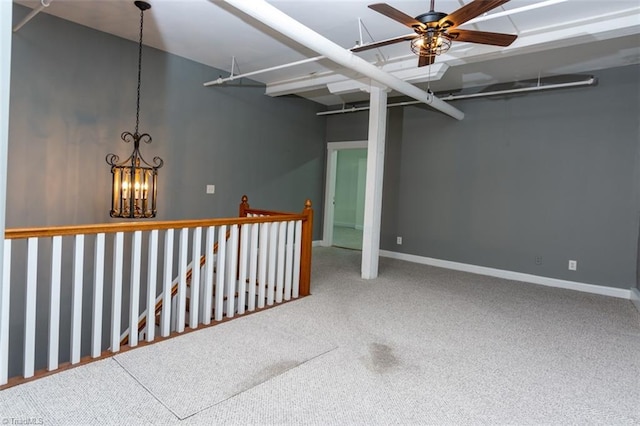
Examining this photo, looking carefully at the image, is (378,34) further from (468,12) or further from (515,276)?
(515,276)

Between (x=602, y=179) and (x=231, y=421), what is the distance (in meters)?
4.86

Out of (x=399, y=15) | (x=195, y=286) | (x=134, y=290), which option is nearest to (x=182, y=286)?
(x=195, y=286)

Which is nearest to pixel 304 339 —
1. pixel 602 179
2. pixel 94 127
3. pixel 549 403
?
pixel 549 403

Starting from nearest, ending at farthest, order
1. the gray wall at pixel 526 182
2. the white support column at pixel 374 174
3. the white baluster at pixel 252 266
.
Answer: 1. the white baluster at pixel 252 266
2. the gray wall at pixel 526 182
3. the white support column at pixel 374 174

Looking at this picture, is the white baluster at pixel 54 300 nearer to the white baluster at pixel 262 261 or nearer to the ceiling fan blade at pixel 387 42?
the white baluster at pixel 262 261

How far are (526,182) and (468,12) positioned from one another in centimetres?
349

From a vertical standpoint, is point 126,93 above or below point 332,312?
above

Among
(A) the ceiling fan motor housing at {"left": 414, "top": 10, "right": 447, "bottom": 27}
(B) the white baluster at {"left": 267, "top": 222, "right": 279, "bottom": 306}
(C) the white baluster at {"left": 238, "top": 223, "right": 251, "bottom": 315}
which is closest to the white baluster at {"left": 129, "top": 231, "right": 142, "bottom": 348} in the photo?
(C) the white baluster at {"left": 238, "top": 223, "right": 251, "bottom": 315}

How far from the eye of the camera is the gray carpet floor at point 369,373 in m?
1.93

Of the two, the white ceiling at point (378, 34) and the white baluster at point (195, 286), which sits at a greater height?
the white ceiling at point (378, 34)

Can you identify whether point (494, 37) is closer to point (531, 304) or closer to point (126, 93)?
A: point (531, 304)

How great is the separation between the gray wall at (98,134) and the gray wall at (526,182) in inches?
94.1

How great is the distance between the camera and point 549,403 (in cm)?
212

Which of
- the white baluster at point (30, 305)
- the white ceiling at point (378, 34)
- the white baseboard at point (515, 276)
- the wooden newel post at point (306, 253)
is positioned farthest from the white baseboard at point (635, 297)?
the white baluster at point (30, 305)
